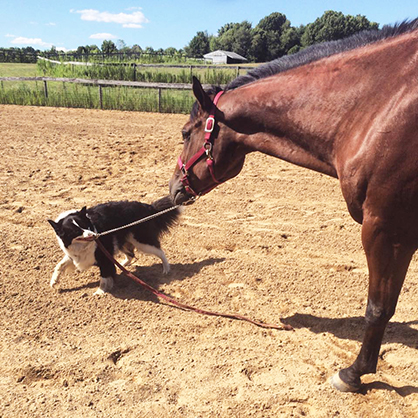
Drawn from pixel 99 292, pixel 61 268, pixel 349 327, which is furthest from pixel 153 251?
pixel 349 327

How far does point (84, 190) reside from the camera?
6.97 m

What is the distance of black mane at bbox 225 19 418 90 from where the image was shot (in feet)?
7.92

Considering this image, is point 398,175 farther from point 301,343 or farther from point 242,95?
point 301,343

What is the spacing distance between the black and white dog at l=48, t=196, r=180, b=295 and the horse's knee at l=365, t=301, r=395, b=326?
2.44 metres

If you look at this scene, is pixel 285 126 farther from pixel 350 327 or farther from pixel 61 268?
pixel 61 268

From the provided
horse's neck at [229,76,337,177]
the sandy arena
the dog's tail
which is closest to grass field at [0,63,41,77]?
the sandy arena

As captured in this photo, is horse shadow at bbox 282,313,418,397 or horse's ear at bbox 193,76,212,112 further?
horse shadow at bbox 282,313,418,397

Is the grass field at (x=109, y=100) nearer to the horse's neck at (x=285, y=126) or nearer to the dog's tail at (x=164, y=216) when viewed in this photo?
the dog's tail at (x=164, y=216)

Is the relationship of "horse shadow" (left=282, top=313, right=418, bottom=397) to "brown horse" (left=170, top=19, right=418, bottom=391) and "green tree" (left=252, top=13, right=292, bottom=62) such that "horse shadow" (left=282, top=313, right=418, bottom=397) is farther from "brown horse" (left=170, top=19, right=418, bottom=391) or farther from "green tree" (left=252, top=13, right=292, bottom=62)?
"green tree" (left=252, top=13, right=292, bottom=62)

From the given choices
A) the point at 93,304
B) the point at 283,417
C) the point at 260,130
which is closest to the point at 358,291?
the point at 283,417

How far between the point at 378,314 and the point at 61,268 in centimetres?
307

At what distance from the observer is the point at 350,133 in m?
2.36

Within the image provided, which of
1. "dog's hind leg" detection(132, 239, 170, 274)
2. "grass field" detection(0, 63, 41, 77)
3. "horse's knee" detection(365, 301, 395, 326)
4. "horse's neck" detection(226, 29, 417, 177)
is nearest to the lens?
"horse's neck" detection(226, 29, 417, 177)

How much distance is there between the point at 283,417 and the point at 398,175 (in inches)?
65.7
